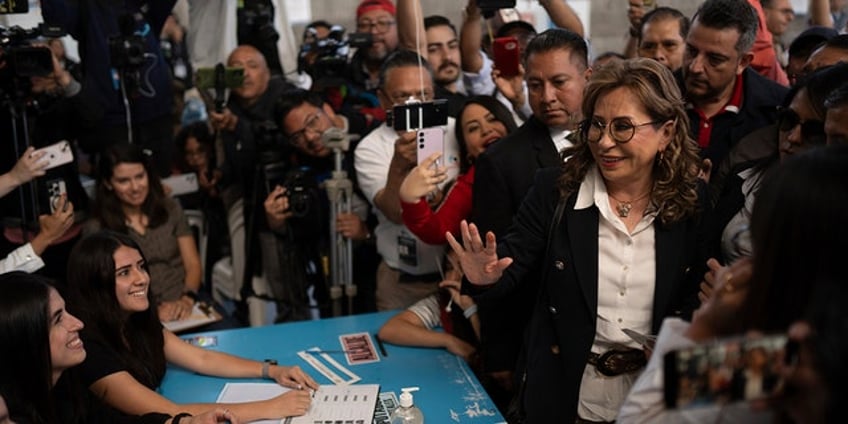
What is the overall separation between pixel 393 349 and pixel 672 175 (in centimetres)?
111

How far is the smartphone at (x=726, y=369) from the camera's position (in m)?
0.84

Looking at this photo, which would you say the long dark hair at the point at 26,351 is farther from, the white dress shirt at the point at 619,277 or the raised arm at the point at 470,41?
the raised arm at the point at 470,41

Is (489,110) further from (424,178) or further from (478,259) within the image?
(478,259)

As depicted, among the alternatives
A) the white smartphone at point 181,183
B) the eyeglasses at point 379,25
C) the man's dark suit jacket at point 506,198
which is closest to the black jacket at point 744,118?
the man's dark suit jacket at point 506,198

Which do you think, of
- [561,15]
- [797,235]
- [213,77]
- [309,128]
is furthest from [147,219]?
[797,235]

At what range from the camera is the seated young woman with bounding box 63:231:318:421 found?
2080 mm

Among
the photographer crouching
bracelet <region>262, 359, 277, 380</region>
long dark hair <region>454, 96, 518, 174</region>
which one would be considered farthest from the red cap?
bracelet <region>262, 359, 277, 380</region>

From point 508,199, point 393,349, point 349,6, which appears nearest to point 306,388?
point 393,349

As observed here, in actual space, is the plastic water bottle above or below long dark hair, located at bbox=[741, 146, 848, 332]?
below

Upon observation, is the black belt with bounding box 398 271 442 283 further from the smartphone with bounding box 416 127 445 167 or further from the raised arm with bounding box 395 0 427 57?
the raised arm with bounding box 395 0 427 57

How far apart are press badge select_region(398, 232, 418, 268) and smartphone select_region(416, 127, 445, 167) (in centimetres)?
59

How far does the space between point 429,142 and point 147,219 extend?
1.65m

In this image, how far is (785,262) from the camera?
93 cm

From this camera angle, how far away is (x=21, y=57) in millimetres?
2748
